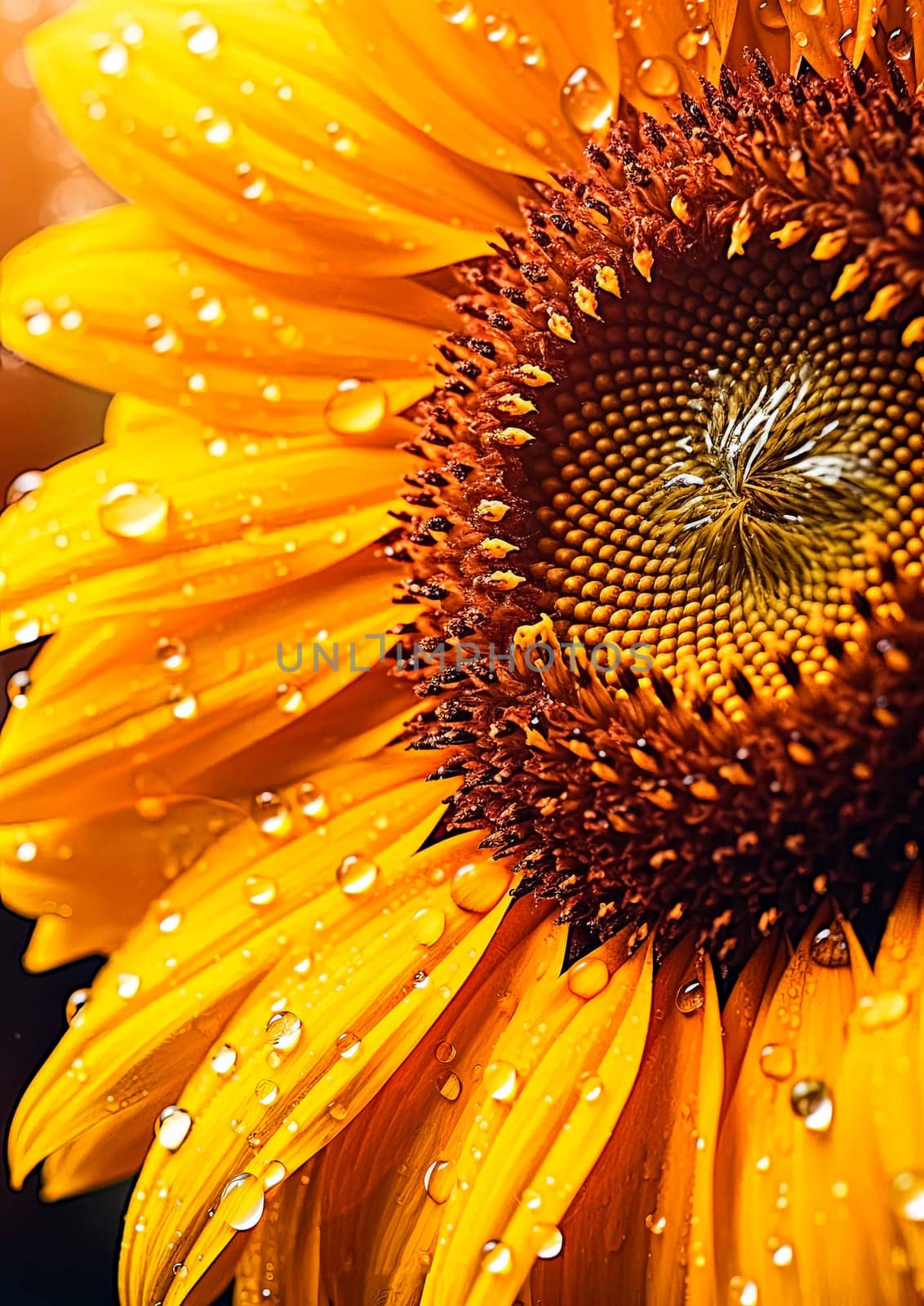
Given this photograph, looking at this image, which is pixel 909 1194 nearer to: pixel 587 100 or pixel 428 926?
pixel 428 926

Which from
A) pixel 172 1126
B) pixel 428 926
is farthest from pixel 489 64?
pixel 172 1126

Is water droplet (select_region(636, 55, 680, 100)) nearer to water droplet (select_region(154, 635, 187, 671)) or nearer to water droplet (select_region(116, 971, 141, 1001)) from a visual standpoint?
water droplet (select_region(154, 635, 187, 671))

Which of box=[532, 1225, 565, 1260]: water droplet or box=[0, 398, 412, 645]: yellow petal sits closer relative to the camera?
box=[532, 1225, 565, 1260]: water droplet

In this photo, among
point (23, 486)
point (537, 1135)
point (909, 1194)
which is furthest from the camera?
point (23, 486)

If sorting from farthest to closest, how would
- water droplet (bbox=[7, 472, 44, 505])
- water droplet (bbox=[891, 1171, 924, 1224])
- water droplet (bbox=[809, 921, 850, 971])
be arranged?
water droplet (bbox=[7, 472, 44, 505]) → water droplet (bbox=[809, 921, 850, 971]) → water droplet (bbox=[891, 1171, 924, 1224])

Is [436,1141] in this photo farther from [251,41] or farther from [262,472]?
[251,41]

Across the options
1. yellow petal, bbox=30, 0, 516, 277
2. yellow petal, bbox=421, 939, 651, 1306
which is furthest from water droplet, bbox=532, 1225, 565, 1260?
yellow petal, bbox=30, 0, 516, 277
